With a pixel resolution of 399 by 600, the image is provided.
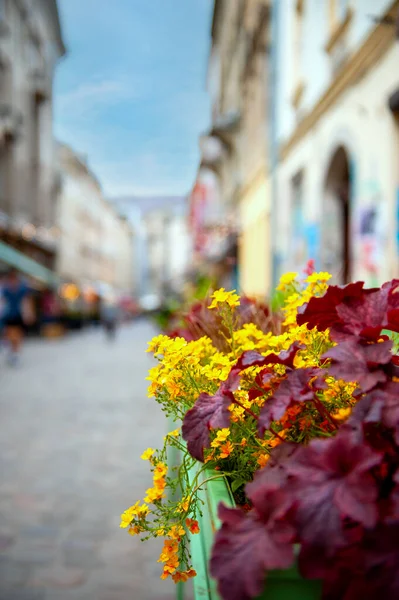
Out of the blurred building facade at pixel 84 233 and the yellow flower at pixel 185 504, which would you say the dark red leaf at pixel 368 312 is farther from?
the blurred building facade at pixel 84 233

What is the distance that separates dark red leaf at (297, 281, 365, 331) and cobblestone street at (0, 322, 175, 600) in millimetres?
2168

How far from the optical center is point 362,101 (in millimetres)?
7246

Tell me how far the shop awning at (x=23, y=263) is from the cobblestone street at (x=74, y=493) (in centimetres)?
1507

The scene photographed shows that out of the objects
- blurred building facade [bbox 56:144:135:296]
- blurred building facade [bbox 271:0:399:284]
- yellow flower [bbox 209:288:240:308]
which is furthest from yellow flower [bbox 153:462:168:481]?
blurred building facade [bbox 56:144:135:296]

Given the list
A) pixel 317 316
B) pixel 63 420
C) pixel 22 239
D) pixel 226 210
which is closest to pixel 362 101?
pixel 63 420

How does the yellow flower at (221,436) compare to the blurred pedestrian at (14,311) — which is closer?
the yellow flower at (221,436)

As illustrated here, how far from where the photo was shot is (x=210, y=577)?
2.82ft

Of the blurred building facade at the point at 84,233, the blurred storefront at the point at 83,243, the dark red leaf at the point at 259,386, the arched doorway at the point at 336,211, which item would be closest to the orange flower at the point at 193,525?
the dark red leaf at the point at 259,386

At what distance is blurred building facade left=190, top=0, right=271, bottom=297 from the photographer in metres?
14.4

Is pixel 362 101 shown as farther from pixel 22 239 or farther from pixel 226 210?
pixel 22 239

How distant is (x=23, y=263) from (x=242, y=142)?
10150 mm

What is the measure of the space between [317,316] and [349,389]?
14 centimetres

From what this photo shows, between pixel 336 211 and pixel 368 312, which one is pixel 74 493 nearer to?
pixel 368 312

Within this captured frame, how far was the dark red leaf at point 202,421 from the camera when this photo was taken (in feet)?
3.65
